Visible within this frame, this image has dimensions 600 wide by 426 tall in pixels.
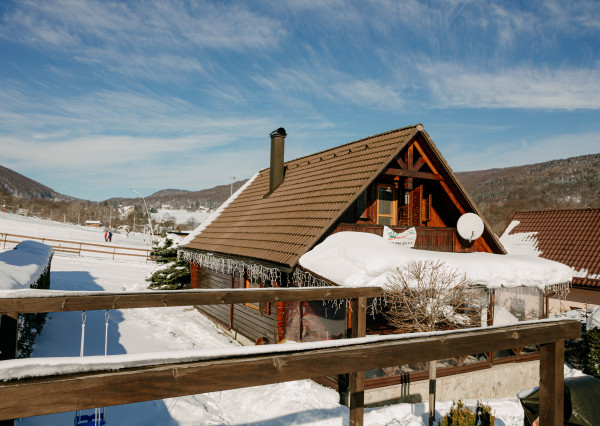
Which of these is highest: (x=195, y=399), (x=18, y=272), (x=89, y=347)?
(x=18, y=272)

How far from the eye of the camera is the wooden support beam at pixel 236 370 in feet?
5.23

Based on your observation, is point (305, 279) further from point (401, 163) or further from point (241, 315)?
point (401, 163)

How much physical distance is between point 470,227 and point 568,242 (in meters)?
11.3

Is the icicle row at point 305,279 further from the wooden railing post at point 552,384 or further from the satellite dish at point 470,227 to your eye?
the wooden railing post at point 552,384

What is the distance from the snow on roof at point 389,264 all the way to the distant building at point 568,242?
7831 mm

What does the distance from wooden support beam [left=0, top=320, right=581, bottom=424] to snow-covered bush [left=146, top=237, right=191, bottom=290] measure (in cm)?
1662

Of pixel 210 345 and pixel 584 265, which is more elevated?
pixel 584 265

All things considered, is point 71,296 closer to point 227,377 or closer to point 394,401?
point 227,377

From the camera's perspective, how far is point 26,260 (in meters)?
8.60

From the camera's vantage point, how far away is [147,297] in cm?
457

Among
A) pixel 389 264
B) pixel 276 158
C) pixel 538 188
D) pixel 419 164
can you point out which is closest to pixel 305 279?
pixel 389 264

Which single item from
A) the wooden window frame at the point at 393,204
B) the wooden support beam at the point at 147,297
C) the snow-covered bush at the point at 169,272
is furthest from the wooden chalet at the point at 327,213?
the snow-covered bush at the point at 169,272

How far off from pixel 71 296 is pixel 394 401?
6.98 metres

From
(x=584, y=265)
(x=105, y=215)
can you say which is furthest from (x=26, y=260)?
(x=105, y=215)
